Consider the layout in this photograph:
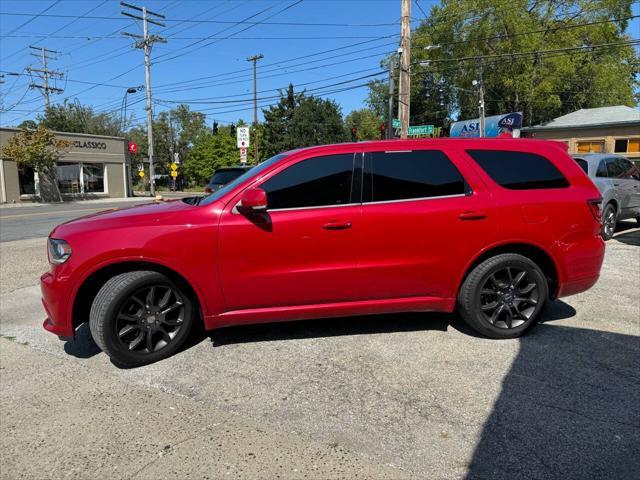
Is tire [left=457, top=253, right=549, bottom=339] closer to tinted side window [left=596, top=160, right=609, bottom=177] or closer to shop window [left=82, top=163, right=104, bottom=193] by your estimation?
tinted side window [left=596, top=160, right=609, bottom=177]

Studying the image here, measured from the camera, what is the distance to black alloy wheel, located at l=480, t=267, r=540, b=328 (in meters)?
4.20

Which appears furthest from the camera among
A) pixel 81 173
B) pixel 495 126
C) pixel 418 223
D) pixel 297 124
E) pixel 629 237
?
pixel 297 124

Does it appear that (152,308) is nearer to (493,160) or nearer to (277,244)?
(277,244)

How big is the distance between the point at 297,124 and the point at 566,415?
60052 mm

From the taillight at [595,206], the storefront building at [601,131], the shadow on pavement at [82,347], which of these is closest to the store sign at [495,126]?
the storefront building at [601,131]

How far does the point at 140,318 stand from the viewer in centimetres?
384

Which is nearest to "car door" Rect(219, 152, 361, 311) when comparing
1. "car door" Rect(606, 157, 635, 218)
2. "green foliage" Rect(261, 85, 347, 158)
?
"car door" Rect(606, 157, 635, 218)

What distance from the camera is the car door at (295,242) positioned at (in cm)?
377

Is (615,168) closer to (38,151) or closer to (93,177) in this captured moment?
(38,151)

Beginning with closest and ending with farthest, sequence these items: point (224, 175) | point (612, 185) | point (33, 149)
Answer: point (612, 185) < point (224, 175) < point (33, 149)

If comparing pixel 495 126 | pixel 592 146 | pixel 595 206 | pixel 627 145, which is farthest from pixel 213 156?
pixel 595 206

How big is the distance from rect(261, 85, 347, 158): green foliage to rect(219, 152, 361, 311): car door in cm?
5726

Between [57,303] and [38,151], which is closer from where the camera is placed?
[57,303]

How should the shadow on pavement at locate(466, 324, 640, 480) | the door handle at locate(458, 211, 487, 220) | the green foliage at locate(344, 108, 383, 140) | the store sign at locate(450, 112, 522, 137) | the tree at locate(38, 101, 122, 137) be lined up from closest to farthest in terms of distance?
the shadow on pavement at locate(466, 324, 640, 480) < the door handle at locate(458, 211, 487, 220) < the store sign at locate(450, 112, 522, 137) < the tree at locate(38, 101, 122, 137) < the green foliage at locate(344, 108, 383, 140)
